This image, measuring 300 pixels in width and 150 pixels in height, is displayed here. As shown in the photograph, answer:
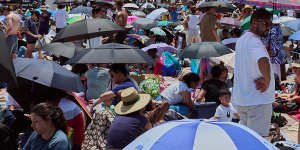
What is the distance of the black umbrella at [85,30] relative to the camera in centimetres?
781

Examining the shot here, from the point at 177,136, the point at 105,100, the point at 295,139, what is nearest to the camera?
the point at 177,136

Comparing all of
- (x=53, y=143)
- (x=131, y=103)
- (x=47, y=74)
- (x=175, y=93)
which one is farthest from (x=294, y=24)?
(x=53, y=143)

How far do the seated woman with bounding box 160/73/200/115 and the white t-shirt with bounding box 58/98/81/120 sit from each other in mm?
2501

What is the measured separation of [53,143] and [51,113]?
26cm

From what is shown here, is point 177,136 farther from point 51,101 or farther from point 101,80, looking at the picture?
point 101,80

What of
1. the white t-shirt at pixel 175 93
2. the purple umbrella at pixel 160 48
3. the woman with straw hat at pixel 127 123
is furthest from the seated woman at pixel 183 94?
the purple umbrella at pixel 160 48

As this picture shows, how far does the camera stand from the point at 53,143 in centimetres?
384

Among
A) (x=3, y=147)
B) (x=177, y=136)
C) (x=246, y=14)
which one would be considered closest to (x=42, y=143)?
(x=3, y=147)

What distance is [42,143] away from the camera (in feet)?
12.8

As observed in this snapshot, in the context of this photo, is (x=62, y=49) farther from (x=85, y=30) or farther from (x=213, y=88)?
(x=213, y=88)

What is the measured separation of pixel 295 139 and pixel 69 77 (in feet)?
12.0

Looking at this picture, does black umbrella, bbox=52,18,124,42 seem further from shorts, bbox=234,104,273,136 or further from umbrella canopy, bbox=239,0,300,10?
shorts, bbox=234,104,273,136

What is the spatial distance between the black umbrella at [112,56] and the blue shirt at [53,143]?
2474 millimetres

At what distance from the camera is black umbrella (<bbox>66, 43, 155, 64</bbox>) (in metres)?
6.43
